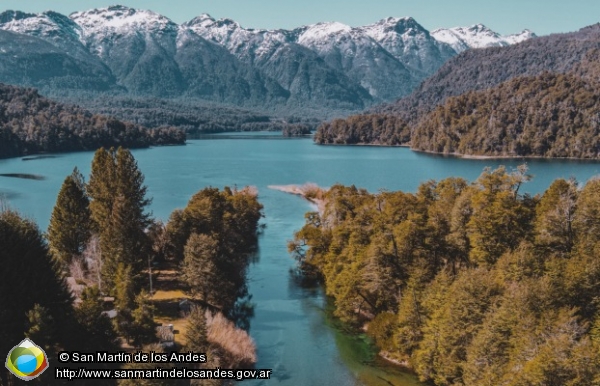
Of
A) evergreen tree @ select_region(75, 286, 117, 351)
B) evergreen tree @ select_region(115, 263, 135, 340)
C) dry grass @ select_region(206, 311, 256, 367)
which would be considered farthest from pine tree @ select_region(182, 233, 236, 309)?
evergreen tree @ select_region(75, 286, 117, 351)

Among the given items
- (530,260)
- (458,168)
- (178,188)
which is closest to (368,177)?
(458,168)

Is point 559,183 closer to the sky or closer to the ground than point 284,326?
closer to the sky

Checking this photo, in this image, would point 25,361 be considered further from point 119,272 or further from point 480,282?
point 480,282

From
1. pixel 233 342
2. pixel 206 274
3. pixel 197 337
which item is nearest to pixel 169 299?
pixel 206 274

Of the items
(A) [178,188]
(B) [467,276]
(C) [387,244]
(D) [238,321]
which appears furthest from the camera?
(A) [178,188]

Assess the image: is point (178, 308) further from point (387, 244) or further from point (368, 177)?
point (368, 177)

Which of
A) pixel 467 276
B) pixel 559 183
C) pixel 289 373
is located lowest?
pixel 289 373

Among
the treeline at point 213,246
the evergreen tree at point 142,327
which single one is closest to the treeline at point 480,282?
the treeline at point 213,246
